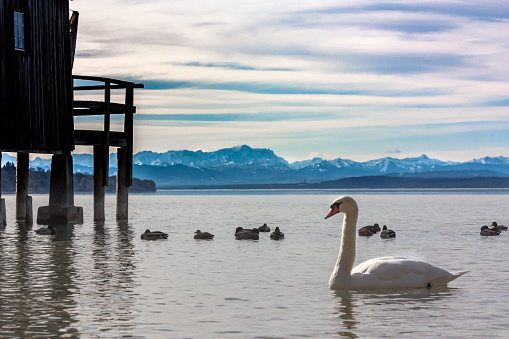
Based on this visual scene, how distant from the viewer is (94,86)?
42125 millimetres

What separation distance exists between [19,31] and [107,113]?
7.43 metres

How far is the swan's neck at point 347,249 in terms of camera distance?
1791cm

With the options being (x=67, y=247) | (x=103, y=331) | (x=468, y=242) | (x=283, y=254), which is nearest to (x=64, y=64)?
(x=67, y=247)

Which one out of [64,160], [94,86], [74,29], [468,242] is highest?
[74,29]

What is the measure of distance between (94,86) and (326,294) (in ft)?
89.7

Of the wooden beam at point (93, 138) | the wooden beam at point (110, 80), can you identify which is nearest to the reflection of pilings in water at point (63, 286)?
the wooden beam at point (93, 138)


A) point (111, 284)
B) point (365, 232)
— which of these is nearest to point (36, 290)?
point (111, 284)

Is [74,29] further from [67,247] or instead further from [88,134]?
[67,247]

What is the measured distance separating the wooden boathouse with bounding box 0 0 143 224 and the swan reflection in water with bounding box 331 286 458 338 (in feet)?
70.4

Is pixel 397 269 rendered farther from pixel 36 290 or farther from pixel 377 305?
pixel 36 290

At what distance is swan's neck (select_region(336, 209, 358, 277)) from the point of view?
1791 cm

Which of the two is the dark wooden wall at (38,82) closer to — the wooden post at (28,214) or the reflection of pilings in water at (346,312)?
the wooden post at (28,214)

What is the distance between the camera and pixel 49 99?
119 feet

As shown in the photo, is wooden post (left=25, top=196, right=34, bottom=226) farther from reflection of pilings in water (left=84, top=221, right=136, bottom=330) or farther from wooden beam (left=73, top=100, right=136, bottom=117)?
reflection of pilings in water (left=84, top=221, right=136, bottom=330)
